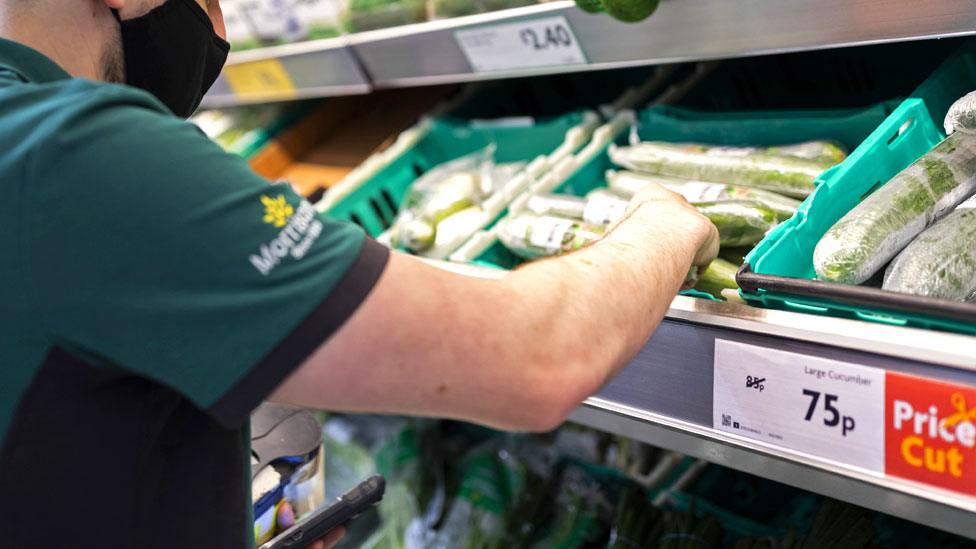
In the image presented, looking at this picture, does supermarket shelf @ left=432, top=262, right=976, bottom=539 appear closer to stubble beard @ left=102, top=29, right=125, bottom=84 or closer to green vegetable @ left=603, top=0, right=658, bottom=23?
green vegetable @ left=603, top=0, right=658, bottom=23

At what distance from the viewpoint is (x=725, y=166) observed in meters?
1.64

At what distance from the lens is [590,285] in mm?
915

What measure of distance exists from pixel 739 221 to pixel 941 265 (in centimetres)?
37

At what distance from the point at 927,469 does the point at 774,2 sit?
69cm

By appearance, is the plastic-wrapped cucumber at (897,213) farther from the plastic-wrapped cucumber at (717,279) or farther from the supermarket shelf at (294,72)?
the supermarket shelf at (294,72)

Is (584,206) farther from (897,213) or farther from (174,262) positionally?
(174,262)

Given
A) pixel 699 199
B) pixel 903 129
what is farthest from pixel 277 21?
pixel 903 129

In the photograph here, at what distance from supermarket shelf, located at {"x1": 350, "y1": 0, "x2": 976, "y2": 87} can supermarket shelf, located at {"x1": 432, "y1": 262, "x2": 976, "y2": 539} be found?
43 centimetres

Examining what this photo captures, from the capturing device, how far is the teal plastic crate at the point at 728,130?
163 centimetres

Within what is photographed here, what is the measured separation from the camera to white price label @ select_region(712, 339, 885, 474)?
3.28 ft

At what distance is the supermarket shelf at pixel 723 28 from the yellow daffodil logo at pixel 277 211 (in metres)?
0.85

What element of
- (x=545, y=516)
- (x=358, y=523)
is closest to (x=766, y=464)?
(x=545, y=516)

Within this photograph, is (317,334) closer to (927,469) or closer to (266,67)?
(927,469)

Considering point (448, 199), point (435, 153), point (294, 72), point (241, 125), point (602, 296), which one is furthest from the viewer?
point (241, 125)
